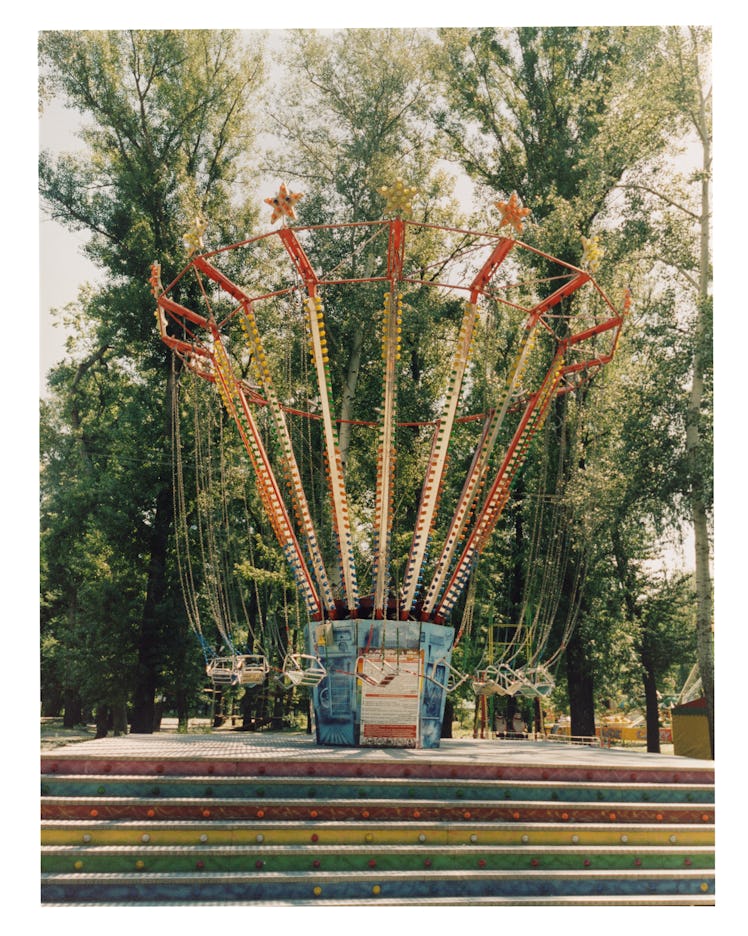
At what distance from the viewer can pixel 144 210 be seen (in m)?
14.5

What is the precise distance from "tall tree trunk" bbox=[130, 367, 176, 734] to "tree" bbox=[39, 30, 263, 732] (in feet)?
0.05

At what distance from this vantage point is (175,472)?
14844mm

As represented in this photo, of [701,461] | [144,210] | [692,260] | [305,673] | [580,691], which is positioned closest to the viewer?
[305,673]

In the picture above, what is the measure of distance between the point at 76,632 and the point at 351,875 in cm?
800

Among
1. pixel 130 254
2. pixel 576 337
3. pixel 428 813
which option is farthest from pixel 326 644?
pixel 130 254

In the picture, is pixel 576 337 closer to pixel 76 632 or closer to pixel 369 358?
pixel 369 358

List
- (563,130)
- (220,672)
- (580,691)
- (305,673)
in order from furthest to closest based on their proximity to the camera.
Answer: (580,691) → (563,130) → (305,673) → (220,672)

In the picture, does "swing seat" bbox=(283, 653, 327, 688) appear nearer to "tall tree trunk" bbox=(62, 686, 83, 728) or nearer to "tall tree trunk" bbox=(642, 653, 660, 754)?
"tall tree trunk" bbox=(62, 686, 83, 728)

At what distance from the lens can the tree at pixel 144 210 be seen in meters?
13.1

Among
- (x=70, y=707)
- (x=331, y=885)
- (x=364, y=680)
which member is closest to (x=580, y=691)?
(x=364, y=680)

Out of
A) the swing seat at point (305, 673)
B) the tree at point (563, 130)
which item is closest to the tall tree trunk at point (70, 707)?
the swing seat at point (305, 673)

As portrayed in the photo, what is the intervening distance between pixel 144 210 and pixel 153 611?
591 cm

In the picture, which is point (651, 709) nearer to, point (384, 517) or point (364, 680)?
point (364, 680)

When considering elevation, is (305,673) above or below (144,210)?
below
